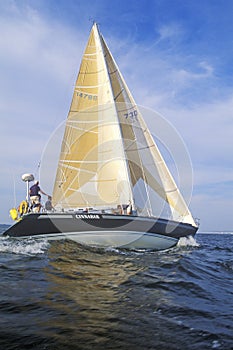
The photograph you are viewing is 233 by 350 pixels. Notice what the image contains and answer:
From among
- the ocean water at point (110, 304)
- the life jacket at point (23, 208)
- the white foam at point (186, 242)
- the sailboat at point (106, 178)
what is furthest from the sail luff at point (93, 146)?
the ocean water at point (110, 304)

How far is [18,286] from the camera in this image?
616 cm

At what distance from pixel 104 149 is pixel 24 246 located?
6.11m

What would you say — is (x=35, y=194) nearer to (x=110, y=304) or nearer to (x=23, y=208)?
(x=23, y=208)

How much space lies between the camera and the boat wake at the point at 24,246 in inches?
422

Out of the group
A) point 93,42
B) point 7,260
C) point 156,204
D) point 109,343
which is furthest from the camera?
point 93,42

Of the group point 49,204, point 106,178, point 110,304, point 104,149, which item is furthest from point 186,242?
point 110,304

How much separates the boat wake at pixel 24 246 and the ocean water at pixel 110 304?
949 millimetres

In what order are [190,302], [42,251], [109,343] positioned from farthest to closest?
A: [42,251]
[190,302]
[109,343]

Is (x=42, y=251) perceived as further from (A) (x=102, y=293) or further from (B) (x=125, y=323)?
(B) (x=125, y=323)

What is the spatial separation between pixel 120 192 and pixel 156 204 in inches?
93.2

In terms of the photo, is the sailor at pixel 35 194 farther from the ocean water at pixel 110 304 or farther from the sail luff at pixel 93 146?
the ocean water at pixel 110 304

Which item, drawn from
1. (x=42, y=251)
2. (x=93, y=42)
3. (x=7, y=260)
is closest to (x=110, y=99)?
(x=93, y=42)

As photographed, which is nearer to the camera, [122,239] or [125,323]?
[125,323]

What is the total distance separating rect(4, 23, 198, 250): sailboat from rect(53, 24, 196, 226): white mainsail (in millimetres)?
41
